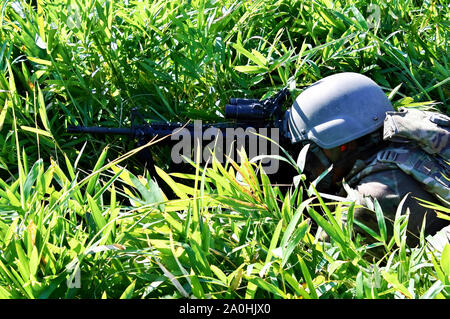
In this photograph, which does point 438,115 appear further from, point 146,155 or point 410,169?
point 146,155

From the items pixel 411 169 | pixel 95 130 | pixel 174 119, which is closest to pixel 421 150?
pixel 411 169

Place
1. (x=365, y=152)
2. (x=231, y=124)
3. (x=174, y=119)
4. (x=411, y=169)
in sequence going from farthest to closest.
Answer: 1. (x=174, y=119)
2. (x=231, y=124)
3. (x=365, y=152)
4. (x=411, y=169)

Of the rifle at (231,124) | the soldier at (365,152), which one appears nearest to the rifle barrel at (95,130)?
the rifle at (231,124)

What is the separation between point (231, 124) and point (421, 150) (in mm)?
796

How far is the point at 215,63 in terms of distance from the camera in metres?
3.09

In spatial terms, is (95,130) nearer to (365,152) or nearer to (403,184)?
(365,152)

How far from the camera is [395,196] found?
2.34 meters

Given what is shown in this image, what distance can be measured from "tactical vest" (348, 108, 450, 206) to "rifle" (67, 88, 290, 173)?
1.47 ft

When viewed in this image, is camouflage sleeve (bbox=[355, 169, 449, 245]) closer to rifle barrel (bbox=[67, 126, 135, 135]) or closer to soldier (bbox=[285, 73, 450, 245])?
soldier (bbox=[285, 73, 450, 245])

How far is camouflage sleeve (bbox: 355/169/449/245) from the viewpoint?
2.34 meters

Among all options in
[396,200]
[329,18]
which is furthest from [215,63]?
[396,200]

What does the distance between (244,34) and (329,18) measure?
1.44 feet

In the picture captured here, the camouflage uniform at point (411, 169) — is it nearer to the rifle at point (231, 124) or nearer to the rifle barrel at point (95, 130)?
the rifle at point (231, 124)

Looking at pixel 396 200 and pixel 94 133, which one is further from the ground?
pixel 94 133
